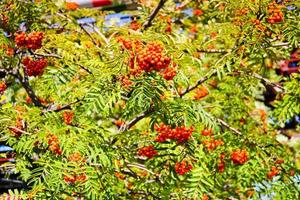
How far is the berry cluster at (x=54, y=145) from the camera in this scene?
3418 millimetres

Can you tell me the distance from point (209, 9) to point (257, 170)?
7.83 ft

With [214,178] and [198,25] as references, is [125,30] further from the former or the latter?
[198,25]

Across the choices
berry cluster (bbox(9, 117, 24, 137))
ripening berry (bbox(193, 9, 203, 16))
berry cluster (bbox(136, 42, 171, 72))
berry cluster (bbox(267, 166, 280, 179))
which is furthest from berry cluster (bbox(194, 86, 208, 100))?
berry cluster (bbox(136, 42, 171, 72))

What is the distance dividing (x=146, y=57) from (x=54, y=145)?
1.11 meters

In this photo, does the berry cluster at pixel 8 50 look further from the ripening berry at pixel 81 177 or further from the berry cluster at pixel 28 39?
the ripening berry at pixel 81 177

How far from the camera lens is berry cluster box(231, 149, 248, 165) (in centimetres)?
475

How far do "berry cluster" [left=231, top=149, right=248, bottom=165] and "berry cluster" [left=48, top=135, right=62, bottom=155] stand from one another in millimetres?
1942

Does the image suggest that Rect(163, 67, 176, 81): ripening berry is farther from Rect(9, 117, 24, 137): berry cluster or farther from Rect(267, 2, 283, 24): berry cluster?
Rect(9, 117, 24, 137): berry cluster

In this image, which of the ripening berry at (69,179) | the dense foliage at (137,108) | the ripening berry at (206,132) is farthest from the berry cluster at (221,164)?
the ripening berry at (69,179)

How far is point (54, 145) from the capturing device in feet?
11.4

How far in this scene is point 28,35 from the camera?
12.4ft

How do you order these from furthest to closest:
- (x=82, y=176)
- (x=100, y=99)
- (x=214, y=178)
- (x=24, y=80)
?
1. (x=24, y=80)
2. (x=214, y=178)
3. (x=82, y=176)
4. (x=100, y=99)

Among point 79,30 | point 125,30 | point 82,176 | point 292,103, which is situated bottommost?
point 292,103

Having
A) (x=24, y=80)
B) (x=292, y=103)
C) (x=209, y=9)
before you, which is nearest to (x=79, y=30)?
(x=24, y=80)
